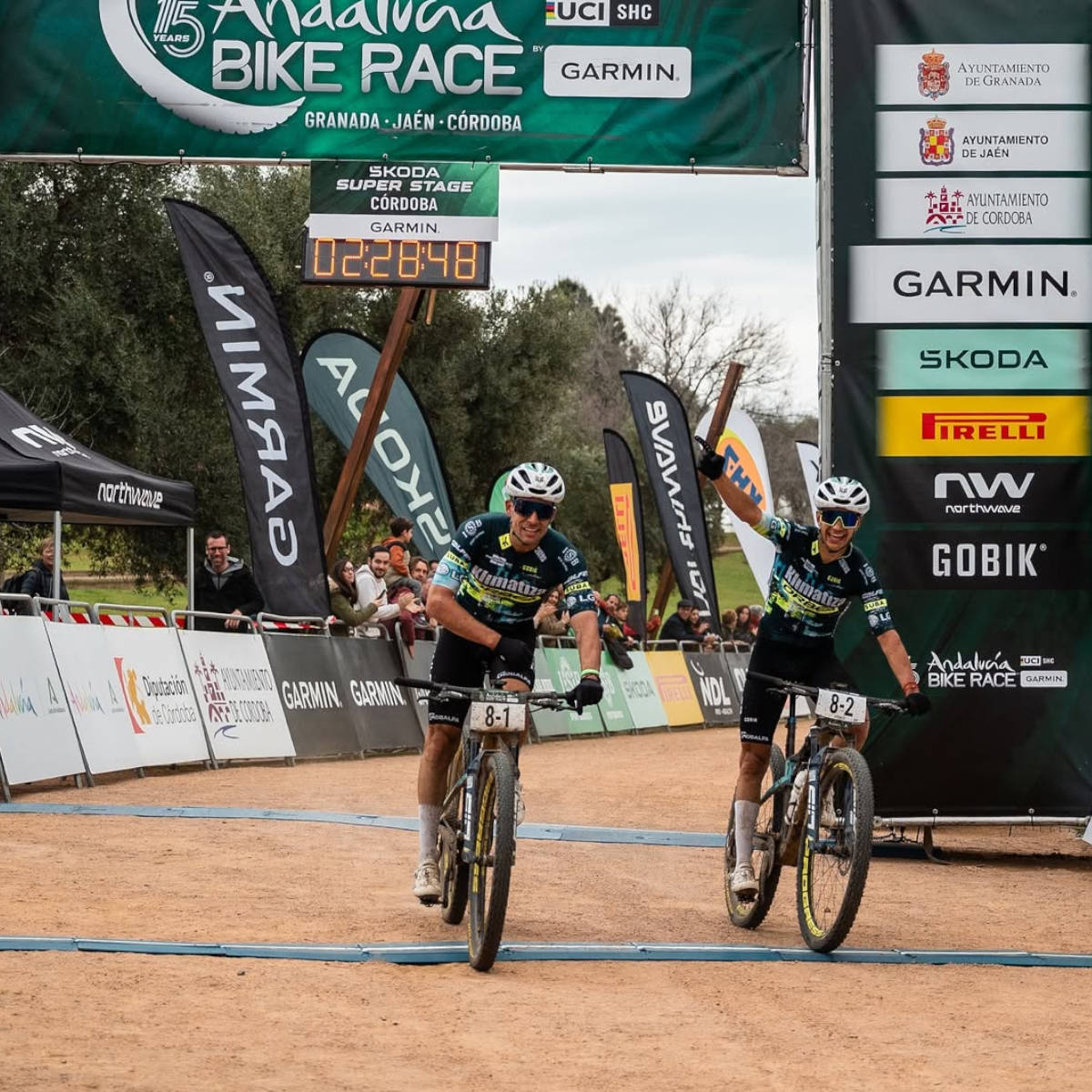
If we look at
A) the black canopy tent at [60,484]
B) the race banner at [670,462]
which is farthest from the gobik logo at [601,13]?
the race banner at [670,462]

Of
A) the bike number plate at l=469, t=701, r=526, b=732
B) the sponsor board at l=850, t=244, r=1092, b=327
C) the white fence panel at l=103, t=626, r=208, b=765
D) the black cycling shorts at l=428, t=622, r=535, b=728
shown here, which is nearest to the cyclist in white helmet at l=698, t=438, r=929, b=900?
the black cycling shorts at l=428, t=622, r=535, b=728

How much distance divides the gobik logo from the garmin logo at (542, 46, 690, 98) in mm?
167

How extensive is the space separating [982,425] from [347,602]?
8.80m

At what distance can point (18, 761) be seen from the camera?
13352 millimetres

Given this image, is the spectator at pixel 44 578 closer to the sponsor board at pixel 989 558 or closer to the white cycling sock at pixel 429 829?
the sponsor board at pixel 989 558

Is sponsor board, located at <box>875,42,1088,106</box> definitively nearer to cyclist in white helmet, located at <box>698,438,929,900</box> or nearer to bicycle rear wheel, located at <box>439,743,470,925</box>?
cyclist in white helmet, located at <box>698,438,929,900</box>

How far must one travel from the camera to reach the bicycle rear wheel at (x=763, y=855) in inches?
343

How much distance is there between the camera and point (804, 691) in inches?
337

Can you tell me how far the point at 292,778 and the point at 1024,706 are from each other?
6.40m

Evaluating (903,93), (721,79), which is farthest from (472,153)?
(903,93)

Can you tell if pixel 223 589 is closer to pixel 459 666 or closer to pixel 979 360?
pixel 979 360

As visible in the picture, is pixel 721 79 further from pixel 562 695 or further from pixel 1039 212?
pixel 562 695

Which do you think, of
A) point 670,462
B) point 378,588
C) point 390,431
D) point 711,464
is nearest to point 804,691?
point 711,464

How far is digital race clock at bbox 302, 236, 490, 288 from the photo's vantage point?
13.9m
